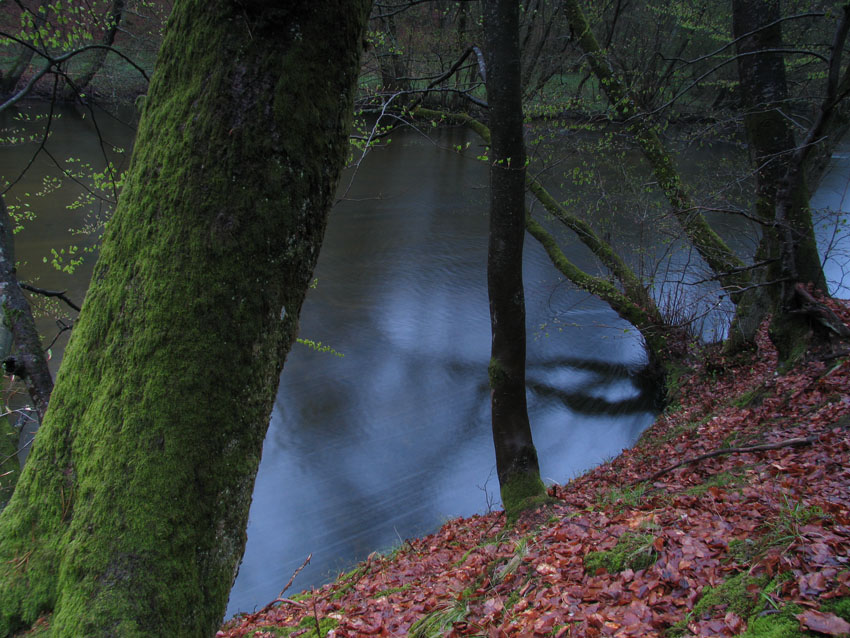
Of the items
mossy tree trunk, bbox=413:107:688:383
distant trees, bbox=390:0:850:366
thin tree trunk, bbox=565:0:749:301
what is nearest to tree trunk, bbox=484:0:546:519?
distant trees, bbox=390:0:850:366

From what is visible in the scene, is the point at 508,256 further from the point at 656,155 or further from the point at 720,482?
the point at 656,155

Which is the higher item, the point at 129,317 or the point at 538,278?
the point at 538,278

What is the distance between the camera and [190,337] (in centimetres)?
143

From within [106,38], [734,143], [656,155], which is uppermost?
[106,38]

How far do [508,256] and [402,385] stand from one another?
586cm

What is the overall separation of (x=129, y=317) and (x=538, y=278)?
43.8 feet

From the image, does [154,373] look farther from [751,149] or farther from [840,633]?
[751,149]

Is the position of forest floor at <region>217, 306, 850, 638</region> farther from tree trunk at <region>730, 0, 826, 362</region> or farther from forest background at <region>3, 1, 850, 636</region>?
forest background at <region>3, 1, 850, 636</region>

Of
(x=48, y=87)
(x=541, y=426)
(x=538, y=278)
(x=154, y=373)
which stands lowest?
(x=541, y=426)

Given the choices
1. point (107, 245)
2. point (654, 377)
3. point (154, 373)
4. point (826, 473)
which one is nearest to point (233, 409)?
point (154, 373)

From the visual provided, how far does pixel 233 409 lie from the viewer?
4.77 feet

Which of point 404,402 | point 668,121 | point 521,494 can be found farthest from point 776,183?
point 404,402

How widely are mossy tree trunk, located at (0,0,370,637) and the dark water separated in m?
2.50

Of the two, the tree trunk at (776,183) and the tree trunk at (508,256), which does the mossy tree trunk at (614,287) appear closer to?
the tree trunk at (776,183)
